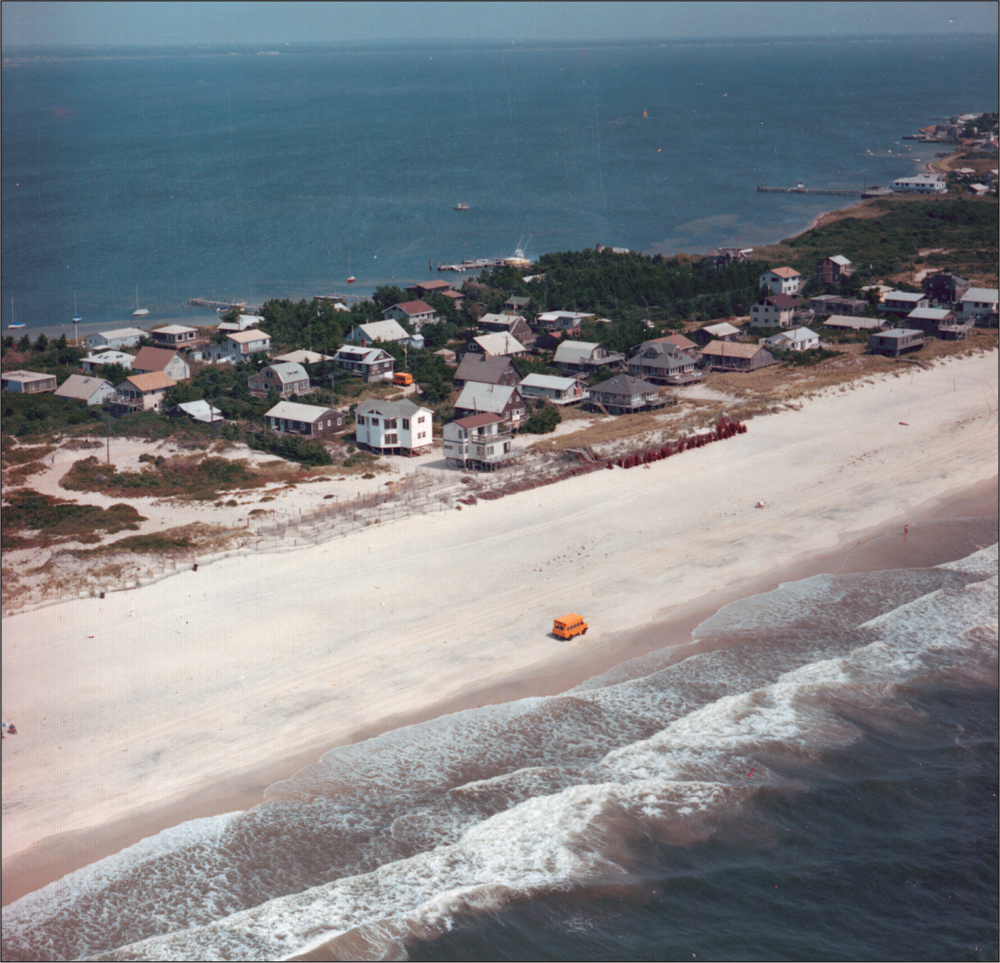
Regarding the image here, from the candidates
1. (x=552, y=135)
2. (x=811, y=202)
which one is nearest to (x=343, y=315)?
(x=811, y=202)

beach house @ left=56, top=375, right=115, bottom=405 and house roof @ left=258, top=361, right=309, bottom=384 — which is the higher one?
Result: house roof @ left=258, top=361, right=309, bottom=384

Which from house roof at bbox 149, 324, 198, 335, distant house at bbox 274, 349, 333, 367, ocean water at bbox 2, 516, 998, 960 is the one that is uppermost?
house roof at bbox 149, 324, 198, 335

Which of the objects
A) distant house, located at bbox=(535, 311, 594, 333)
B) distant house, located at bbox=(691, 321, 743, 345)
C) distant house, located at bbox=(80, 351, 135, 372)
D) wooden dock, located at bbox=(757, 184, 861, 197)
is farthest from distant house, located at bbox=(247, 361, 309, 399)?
wooden dock, located at bbox=(757, 184, 861, 197)

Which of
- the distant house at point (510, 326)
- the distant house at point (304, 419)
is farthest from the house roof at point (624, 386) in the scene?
the distant house at point (304, 419)

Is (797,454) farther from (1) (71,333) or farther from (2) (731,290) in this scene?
(1) (71,333)

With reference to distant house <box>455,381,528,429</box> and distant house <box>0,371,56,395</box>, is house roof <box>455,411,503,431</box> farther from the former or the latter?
distant house <box>0,371,56,395</box>

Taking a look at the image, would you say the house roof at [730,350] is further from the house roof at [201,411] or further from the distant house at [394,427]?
the house roof at [201,411]

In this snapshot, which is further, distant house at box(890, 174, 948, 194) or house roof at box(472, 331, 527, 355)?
distant house at box(890, 174, 948, 194)
